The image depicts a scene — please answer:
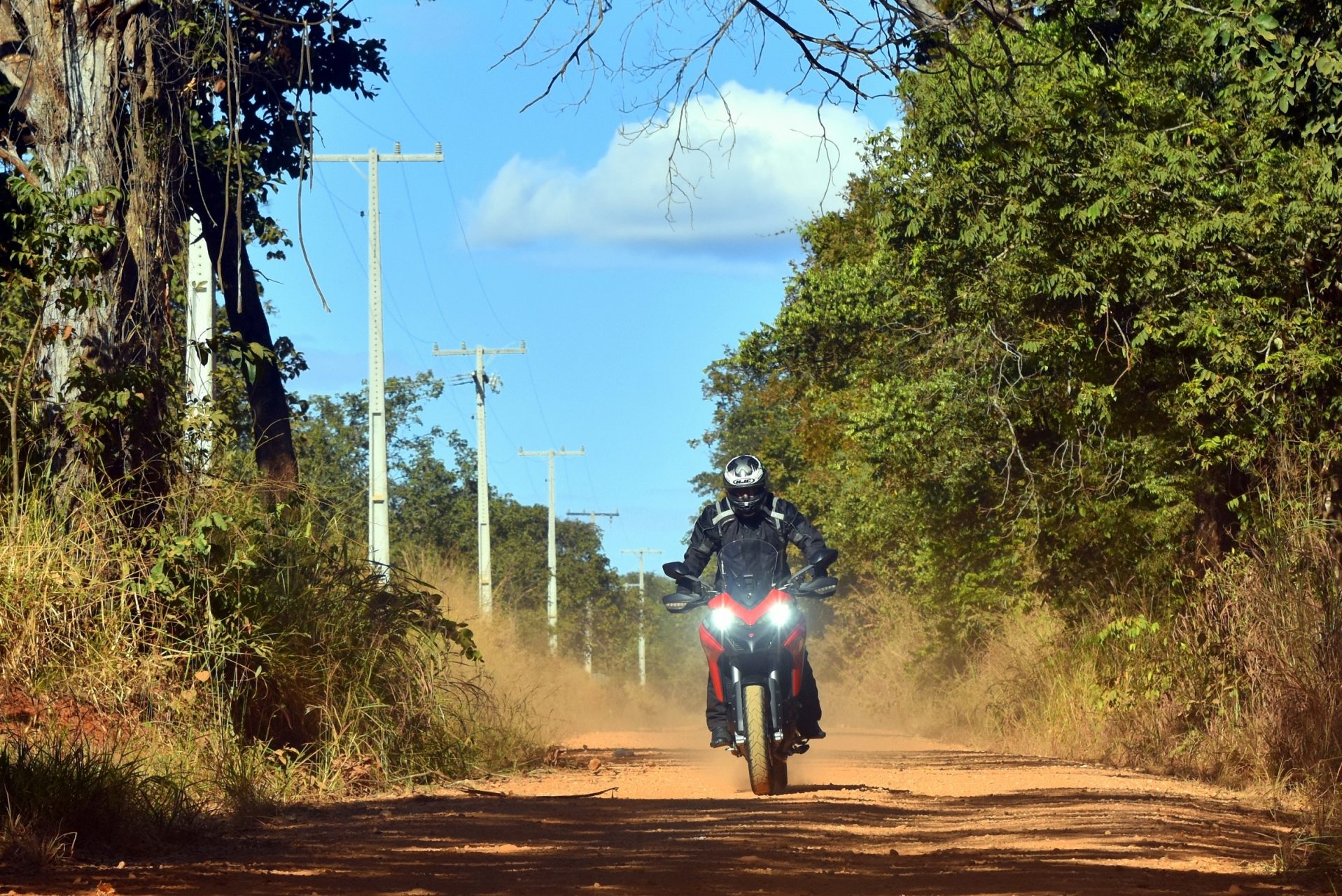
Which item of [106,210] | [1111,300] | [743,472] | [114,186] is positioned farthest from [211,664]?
[1111,300]

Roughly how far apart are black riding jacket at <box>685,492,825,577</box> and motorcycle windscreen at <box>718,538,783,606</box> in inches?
3.7

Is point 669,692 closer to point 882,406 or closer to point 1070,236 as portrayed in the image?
point 882,406

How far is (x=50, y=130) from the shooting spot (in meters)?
10.6

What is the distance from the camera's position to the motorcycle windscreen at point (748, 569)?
10.2m

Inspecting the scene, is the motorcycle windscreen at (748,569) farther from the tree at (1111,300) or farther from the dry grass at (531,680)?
the dry grass at (531,680)

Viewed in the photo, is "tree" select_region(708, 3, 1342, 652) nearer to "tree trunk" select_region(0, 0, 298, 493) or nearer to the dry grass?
the dry grass

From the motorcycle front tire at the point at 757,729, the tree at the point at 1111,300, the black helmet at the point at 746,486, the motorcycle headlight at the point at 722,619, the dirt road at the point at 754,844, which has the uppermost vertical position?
the tree at the point at 1111,300

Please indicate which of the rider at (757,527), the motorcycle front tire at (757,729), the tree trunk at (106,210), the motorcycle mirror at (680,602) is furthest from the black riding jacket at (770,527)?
the tree trunk at (106,210)

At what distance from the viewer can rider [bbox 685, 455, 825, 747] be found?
1047cm

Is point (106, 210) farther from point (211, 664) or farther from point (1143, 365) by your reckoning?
point (1143, 365)

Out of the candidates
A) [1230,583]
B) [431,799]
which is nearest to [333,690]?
[431,799]

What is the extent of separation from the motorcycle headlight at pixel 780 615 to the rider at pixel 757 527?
0.44m

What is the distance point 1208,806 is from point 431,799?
464 cm

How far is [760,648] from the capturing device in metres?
9.98
